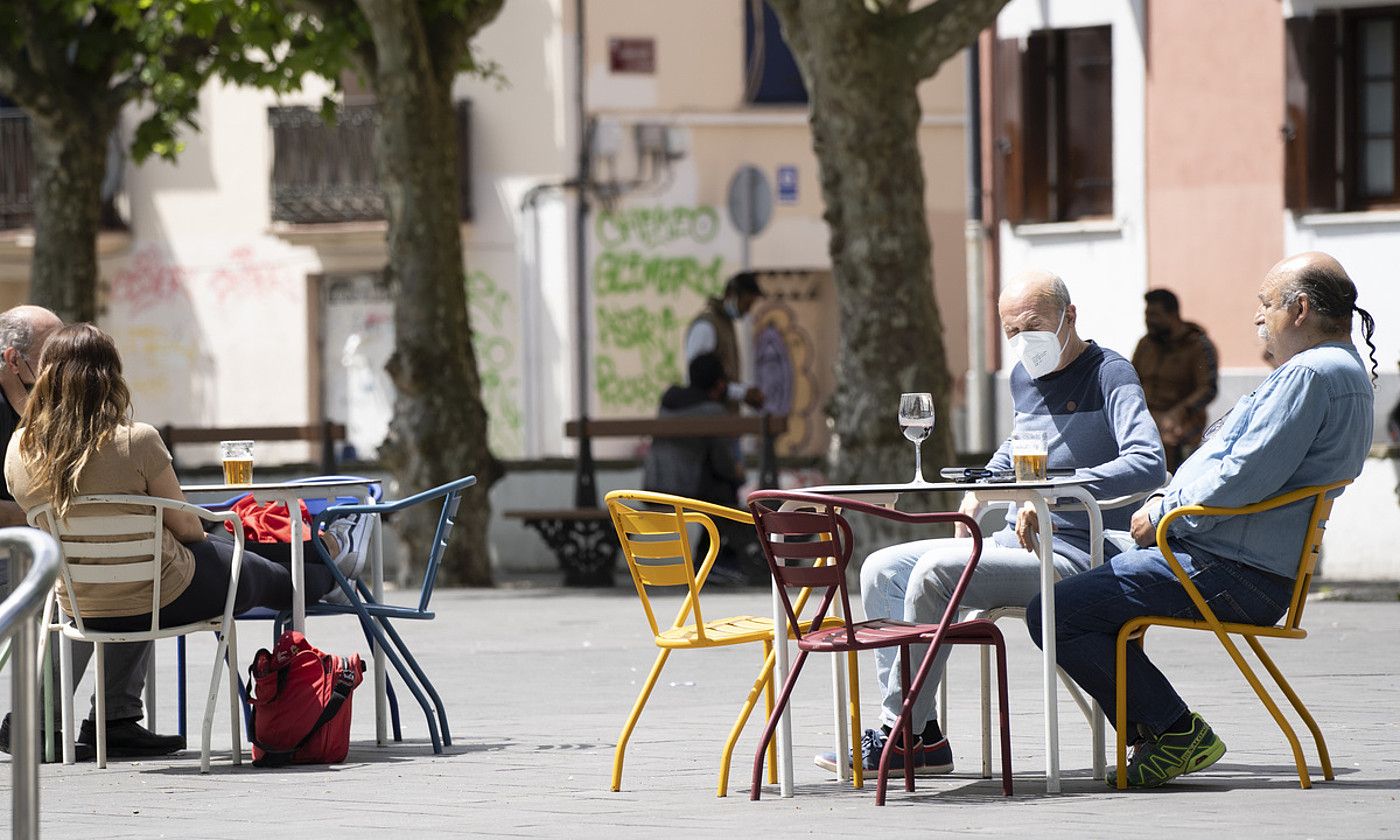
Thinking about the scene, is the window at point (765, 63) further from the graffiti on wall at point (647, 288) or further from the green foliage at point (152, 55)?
the green foliage at point (152, 55)

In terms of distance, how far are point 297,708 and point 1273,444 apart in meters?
3.34

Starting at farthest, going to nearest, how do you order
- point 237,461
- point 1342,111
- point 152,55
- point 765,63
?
1. point 765,63
2. point 1342,111
3. point 152,55
4. point 237,461

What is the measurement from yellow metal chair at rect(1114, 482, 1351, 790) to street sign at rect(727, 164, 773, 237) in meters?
24.8

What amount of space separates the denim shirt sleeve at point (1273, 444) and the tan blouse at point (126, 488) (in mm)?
3381

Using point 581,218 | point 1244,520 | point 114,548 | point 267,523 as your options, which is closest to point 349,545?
point 267,523

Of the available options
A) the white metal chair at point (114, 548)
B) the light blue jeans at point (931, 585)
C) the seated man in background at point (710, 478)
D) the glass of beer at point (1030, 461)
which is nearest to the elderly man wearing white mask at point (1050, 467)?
the light blue jeans at point (931, 585)

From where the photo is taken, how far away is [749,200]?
32.0 meters

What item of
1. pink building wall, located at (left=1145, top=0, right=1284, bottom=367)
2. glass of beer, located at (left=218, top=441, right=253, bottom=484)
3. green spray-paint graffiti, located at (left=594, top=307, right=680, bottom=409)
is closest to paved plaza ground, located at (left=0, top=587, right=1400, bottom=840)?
glass of beer, located at (left=218, top=441, right=253, bottom=484)

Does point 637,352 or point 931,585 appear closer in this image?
point 931,585

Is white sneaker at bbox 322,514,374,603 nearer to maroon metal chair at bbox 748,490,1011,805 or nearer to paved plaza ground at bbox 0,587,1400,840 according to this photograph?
paved plaza ground at bbox 0,587,1400,840

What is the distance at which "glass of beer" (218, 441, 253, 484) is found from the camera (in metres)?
9.12

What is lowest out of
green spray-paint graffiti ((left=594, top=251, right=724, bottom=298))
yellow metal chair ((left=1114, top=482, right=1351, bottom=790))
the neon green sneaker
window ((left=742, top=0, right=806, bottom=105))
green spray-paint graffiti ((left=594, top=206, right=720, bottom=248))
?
the neon green sneaker

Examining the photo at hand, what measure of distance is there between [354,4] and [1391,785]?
1275cm

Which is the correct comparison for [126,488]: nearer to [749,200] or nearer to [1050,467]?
[1050,467]
